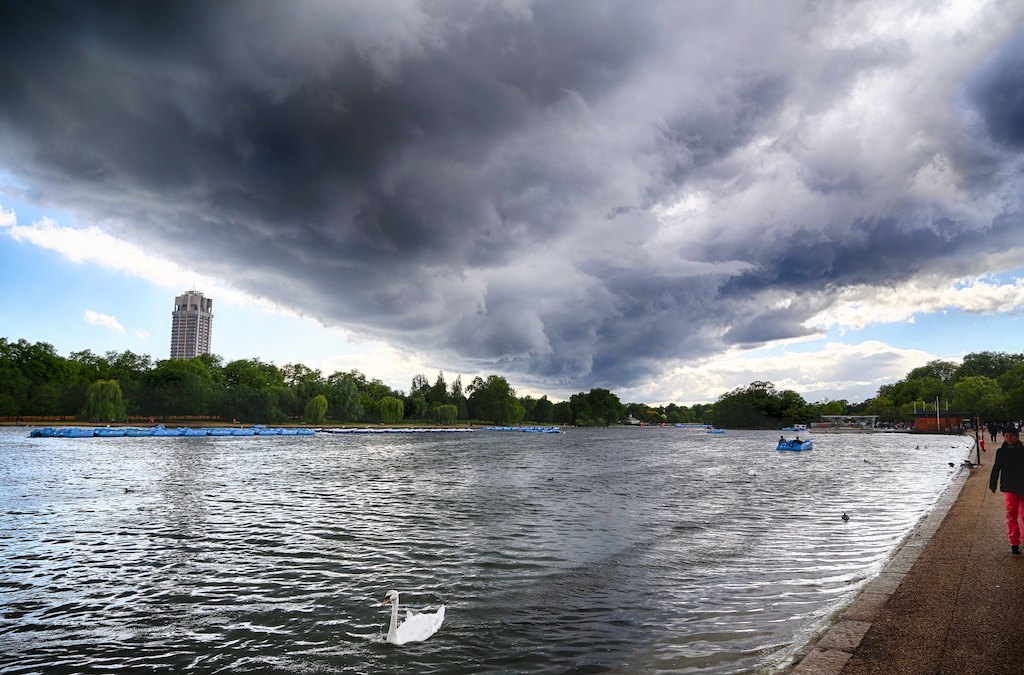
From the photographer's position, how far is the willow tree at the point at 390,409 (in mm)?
192500

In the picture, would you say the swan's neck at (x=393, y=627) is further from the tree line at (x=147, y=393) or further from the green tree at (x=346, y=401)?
the green tree at (x=346, y=401)

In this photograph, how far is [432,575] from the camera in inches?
585

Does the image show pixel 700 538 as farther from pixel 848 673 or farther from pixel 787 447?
pixel 787 447

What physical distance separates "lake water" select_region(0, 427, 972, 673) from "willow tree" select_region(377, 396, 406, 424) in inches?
6314

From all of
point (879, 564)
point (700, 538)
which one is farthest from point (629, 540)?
point (879, 564)

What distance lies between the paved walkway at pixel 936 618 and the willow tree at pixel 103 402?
5861 inches

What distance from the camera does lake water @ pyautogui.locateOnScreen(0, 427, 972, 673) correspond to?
382 inches

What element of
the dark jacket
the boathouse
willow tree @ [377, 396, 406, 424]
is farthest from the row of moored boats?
the boathouse

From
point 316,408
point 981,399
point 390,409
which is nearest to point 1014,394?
point 981,399

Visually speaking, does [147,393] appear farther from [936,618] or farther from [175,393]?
[936,618]

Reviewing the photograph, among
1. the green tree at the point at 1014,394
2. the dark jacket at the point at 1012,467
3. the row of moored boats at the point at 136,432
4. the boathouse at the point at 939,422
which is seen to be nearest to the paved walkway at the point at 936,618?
the dark jacket at the point at 1012,467

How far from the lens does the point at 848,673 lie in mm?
6559

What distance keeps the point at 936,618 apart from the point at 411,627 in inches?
316

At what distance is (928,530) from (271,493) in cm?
3013
